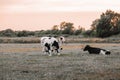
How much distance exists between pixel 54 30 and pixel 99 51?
104 meters

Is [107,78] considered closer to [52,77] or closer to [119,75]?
[119,75]

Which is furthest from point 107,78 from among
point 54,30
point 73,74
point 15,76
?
point 54,30

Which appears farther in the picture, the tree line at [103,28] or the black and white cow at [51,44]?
the tree line at [103,28]

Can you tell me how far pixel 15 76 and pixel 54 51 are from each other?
17.3 metres

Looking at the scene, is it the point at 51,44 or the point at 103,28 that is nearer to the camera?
the point at 51,44

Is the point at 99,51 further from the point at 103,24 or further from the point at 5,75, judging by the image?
the point at 103,24

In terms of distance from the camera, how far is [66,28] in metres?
137

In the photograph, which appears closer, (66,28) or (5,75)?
(5,75)

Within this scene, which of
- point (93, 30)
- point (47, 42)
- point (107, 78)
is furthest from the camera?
point (93, 30)

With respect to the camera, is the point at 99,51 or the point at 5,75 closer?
the point at 5,75

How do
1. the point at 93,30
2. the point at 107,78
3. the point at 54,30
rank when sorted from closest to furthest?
1. the point at 107,78
2. the point at 93,30
3. the point at 54,30

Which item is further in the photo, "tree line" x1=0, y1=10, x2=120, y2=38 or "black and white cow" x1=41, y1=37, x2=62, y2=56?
Result: "tree line" x1=0, y1=10, x2=120, y2=38

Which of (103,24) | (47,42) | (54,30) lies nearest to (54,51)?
(47,42)

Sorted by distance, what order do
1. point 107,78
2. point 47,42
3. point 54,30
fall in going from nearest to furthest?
1. point 107,78
2. point 47,42
3. point 54,30
